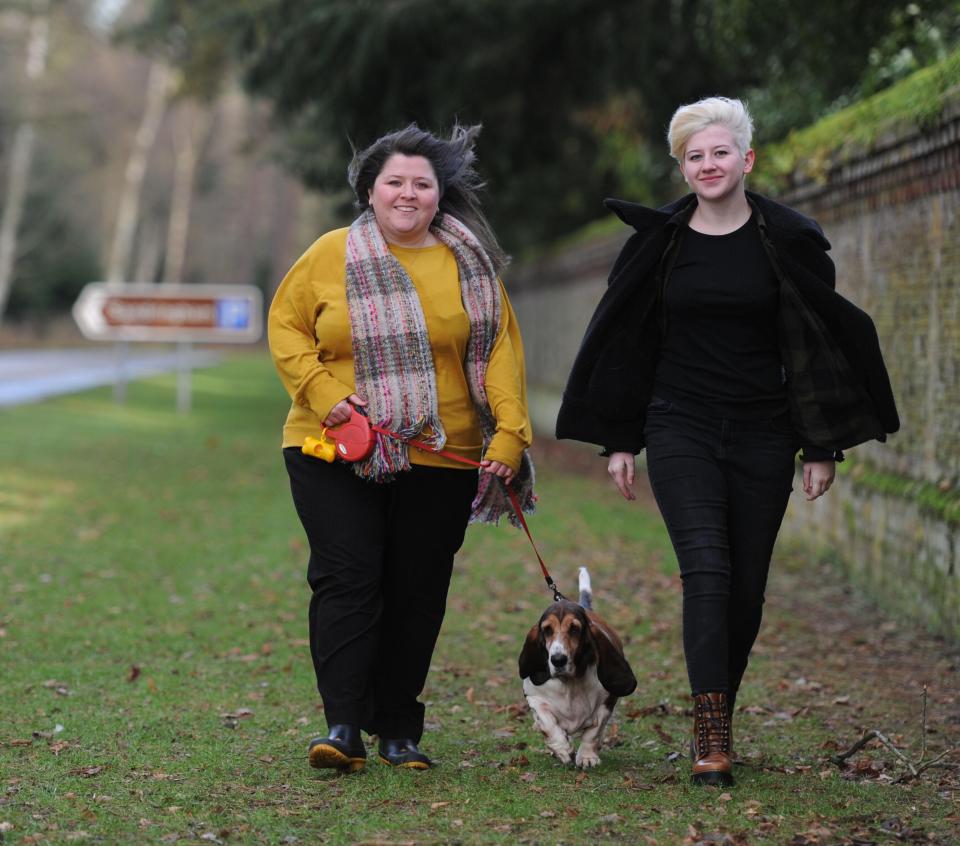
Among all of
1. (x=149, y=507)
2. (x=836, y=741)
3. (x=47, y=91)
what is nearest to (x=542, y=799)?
(x=836, y=741)

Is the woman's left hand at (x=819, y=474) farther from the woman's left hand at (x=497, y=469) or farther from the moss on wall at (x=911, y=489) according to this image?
A: the moss on wall at (x=911, y=489)

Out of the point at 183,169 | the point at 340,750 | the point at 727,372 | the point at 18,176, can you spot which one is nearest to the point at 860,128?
the point at 727,372

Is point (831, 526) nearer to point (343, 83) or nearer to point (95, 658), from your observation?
point (95, 658)

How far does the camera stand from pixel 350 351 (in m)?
5.18

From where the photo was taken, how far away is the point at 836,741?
584 centimetres

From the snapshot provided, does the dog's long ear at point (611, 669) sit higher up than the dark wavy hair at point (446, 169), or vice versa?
the dark wavy hair at point (446, 169)

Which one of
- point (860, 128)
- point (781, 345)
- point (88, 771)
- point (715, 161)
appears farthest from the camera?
point (860, 128)

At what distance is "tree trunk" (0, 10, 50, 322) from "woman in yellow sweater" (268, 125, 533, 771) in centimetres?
4365

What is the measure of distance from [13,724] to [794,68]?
10228 millimetres

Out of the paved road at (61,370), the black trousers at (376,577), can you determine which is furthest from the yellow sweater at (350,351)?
the paved road at (61,370)

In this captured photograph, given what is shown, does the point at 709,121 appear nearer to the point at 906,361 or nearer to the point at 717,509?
the point at 717,509

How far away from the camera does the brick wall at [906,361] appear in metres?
7.91

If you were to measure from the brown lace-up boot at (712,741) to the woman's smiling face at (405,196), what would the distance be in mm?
1780

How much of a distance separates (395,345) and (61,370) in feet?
126
